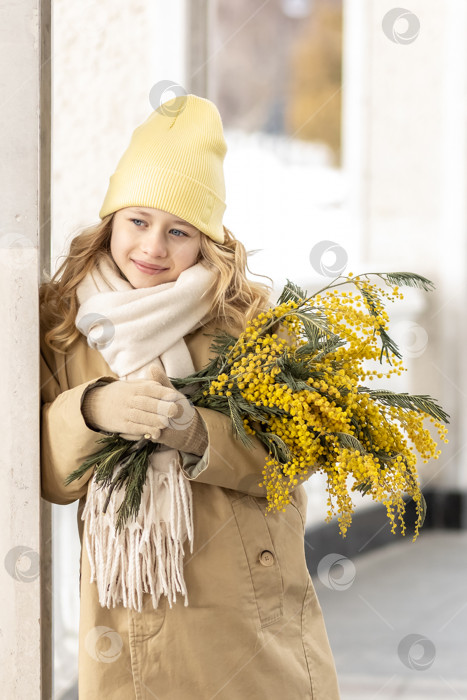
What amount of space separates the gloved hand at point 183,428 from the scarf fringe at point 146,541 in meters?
0.05

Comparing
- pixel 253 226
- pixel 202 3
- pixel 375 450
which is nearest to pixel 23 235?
pixel 375 450

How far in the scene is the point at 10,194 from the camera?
49.6 inches

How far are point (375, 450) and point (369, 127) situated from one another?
299 cm

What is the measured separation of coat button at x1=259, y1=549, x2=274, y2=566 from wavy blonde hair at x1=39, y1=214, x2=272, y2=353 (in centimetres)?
35

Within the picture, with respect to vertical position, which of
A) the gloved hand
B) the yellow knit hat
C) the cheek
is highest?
the yellow knit hat

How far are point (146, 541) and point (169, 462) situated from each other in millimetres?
115

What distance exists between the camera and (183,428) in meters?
1.21

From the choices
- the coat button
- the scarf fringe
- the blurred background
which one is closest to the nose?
the scarf fringe

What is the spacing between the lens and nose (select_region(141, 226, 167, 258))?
1286 mm

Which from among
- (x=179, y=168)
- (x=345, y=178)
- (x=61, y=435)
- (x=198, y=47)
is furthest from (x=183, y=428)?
(x=345, y=178)

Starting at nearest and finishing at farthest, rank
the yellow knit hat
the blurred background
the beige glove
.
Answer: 1. the beige glove
2. the yellow knit hat
3. the blurred background

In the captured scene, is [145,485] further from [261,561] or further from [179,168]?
[179,168]

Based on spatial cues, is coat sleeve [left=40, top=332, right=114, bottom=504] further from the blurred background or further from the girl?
the blurred background

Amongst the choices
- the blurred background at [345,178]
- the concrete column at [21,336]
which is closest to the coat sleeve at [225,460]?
the concrete column at [21,336]
